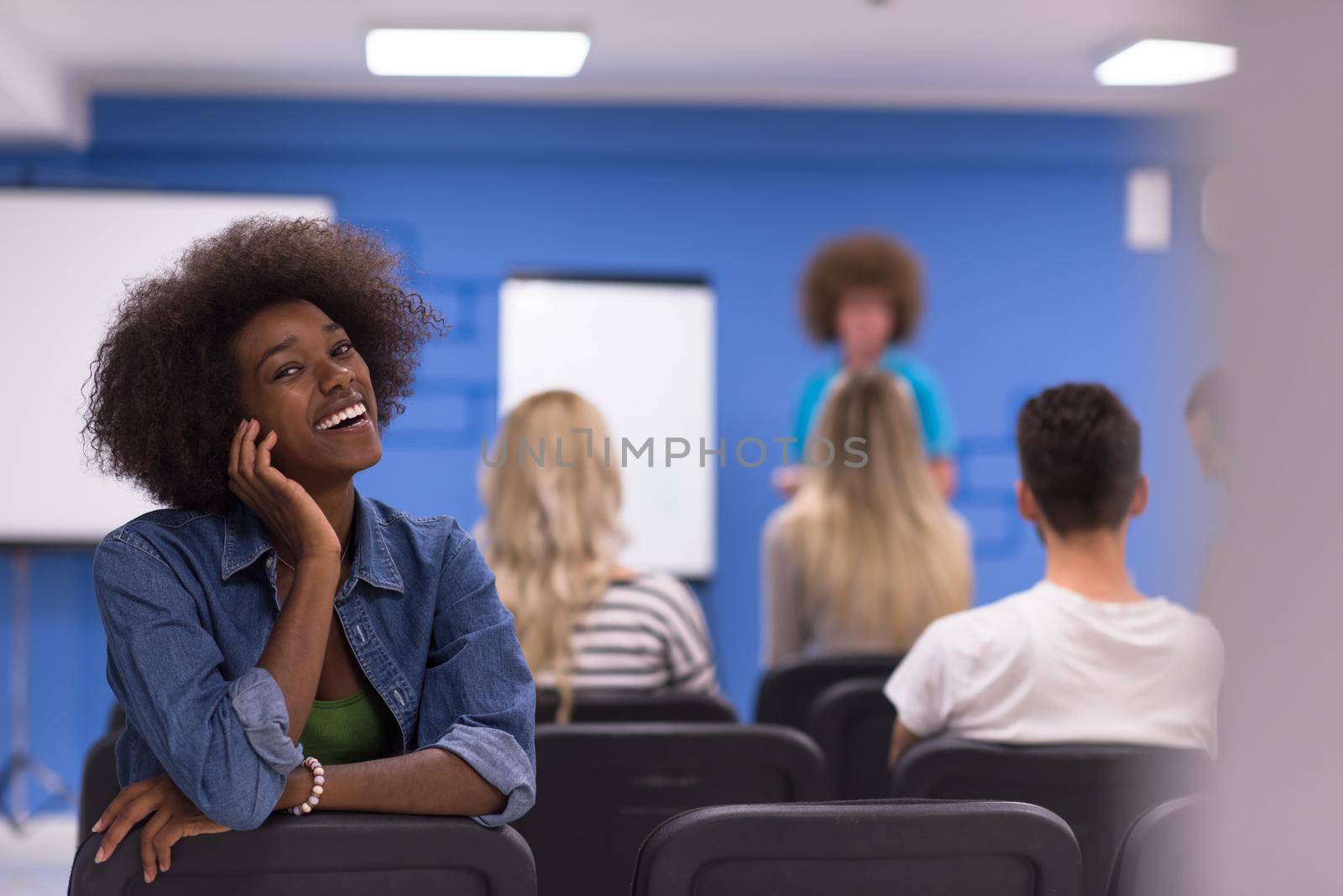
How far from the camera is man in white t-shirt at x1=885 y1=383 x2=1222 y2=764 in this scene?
1824mm

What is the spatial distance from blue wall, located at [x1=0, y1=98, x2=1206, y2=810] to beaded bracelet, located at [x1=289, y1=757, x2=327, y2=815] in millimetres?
3421

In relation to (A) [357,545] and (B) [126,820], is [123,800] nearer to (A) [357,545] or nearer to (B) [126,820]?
(B) [126,820]

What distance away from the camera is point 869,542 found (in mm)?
2744

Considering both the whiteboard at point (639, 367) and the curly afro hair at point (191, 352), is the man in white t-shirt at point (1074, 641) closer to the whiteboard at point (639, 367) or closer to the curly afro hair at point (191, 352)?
the curly afro hair at point (191, 352)

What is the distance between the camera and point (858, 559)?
275 centimetres

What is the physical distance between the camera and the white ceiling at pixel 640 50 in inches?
155

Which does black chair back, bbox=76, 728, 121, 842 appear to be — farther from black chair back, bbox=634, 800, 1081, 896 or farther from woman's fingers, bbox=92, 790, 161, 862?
black chair back, bbox=634, 800, 1081, 896

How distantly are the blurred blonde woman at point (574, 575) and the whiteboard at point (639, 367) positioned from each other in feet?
7.07

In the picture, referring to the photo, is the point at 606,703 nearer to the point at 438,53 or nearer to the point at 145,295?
the point at 145,295

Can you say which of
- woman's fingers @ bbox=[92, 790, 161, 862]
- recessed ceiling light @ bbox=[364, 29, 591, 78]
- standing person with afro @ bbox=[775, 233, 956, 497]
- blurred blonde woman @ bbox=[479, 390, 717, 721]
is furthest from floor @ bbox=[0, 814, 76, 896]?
standing person with afro @ bbox=[775, 233, 956, 497]

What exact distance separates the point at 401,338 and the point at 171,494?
388 mm

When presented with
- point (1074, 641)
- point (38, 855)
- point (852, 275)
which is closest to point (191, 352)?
point (1074, 641)

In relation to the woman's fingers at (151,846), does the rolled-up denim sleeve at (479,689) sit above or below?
above

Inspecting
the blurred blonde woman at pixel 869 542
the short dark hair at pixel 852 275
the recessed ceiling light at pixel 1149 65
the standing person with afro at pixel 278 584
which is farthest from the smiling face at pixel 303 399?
the short dark hair at pixel 852 275
